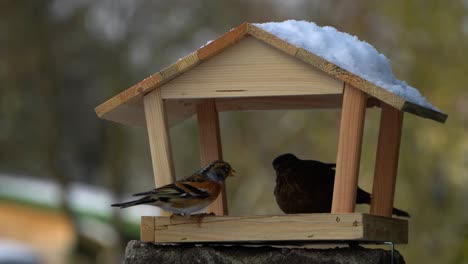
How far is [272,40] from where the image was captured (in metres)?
3.58

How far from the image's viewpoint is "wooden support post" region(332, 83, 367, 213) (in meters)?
3.46

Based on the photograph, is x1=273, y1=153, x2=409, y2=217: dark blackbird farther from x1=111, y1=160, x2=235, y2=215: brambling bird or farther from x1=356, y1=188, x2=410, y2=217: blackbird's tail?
x1=111, y1=160, x2=235, y2=215: brambling bird

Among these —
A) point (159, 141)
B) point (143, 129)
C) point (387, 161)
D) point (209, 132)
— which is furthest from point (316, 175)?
point (143, 129)

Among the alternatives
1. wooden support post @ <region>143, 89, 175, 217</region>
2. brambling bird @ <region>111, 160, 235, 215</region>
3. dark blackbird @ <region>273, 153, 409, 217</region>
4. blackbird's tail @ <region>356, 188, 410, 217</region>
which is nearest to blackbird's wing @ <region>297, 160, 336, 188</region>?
dark blackbird @ <region>273, 153, 409, 217</region>

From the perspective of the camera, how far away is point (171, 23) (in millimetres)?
14359

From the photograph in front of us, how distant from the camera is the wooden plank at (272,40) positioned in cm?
355

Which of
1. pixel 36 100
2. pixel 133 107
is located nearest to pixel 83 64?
pixel 36 100

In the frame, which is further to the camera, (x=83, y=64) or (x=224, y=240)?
(x=83, y=64)

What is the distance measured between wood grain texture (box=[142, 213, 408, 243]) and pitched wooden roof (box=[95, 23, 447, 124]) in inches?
16.7

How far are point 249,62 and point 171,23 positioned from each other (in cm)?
1085

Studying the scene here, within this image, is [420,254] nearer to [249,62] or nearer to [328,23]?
[328,23]

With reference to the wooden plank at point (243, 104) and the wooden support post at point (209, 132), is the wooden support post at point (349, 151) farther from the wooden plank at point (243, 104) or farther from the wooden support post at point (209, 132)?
the wooden support post at point (209, 132)

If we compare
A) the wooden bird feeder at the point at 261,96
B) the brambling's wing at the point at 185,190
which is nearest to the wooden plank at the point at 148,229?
the wooden bird feeder at the point at 261,96

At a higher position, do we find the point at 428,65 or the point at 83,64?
the point at 83,64
